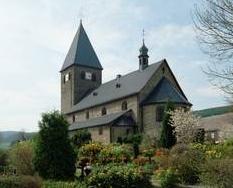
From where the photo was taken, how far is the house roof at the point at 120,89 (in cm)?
5188

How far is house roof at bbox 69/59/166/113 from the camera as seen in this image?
170 ft

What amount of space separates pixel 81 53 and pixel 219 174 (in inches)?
2080

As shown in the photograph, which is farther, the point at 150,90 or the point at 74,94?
the point at 74,94

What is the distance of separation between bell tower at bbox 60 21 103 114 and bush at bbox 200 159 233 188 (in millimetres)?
50841

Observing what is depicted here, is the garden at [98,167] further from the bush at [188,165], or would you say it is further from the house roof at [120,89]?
the house roof at [120,89]

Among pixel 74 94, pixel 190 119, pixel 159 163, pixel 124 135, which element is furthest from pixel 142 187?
pixel 74 94

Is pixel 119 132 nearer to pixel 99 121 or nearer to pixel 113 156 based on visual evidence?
pixel 99 121

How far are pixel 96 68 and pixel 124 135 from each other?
19115 mm

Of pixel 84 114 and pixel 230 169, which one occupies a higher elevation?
→ pixel 84 114

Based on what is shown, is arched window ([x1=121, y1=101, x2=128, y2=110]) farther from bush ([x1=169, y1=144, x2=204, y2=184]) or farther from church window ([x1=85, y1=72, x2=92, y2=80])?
bush ([x1=169, y1=144, x2=204, y2=184])

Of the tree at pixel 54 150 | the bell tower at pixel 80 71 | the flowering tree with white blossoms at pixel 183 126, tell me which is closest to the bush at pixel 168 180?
the tree at pixel 54 150

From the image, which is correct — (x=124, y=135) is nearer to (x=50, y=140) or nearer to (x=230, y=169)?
(x=50, y=140)

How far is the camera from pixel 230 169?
15008 mm

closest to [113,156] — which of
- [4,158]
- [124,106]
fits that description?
[4,158]
